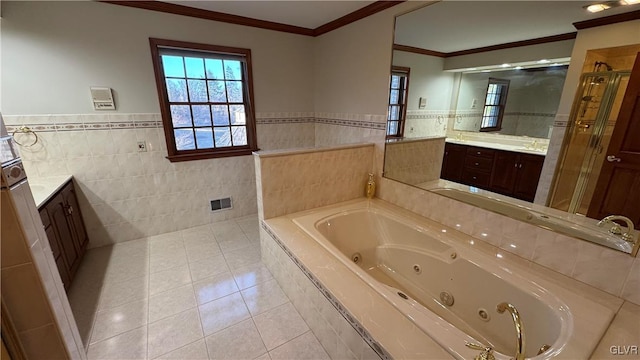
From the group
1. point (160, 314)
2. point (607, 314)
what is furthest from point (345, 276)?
point (160, 314)

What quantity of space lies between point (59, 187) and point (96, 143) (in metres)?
0.51

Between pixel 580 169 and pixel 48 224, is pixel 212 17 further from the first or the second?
pixel 580 169

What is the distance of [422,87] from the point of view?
2.20 m

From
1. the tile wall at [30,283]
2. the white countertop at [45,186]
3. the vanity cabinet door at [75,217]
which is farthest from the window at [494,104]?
the vanity cabinet door at [75,217]

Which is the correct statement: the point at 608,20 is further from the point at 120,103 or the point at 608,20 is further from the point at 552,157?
the point at 120,103

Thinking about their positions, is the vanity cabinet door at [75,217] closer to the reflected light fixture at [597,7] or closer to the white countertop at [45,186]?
the white countertop at [45,186]

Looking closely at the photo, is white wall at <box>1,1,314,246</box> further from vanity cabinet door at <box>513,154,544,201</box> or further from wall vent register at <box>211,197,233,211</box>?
vanity cabinet door at <box>513,154,544,201</box>

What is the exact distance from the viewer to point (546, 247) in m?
1.46

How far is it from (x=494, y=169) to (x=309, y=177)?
4.65 ft

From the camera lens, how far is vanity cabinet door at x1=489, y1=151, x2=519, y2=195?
1.71m

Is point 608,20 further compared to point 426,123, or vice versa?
point 426,123

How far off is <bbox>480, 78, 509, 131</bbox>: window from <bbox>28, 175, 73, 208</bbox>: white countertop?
3082 mm

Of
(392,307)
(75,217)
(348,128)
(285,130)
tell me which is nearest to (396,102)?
(348,128)

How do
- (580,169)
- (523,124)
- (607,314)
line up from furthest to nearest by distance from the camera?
1. (523,124)
2. (580,169)
3. (607,314)
